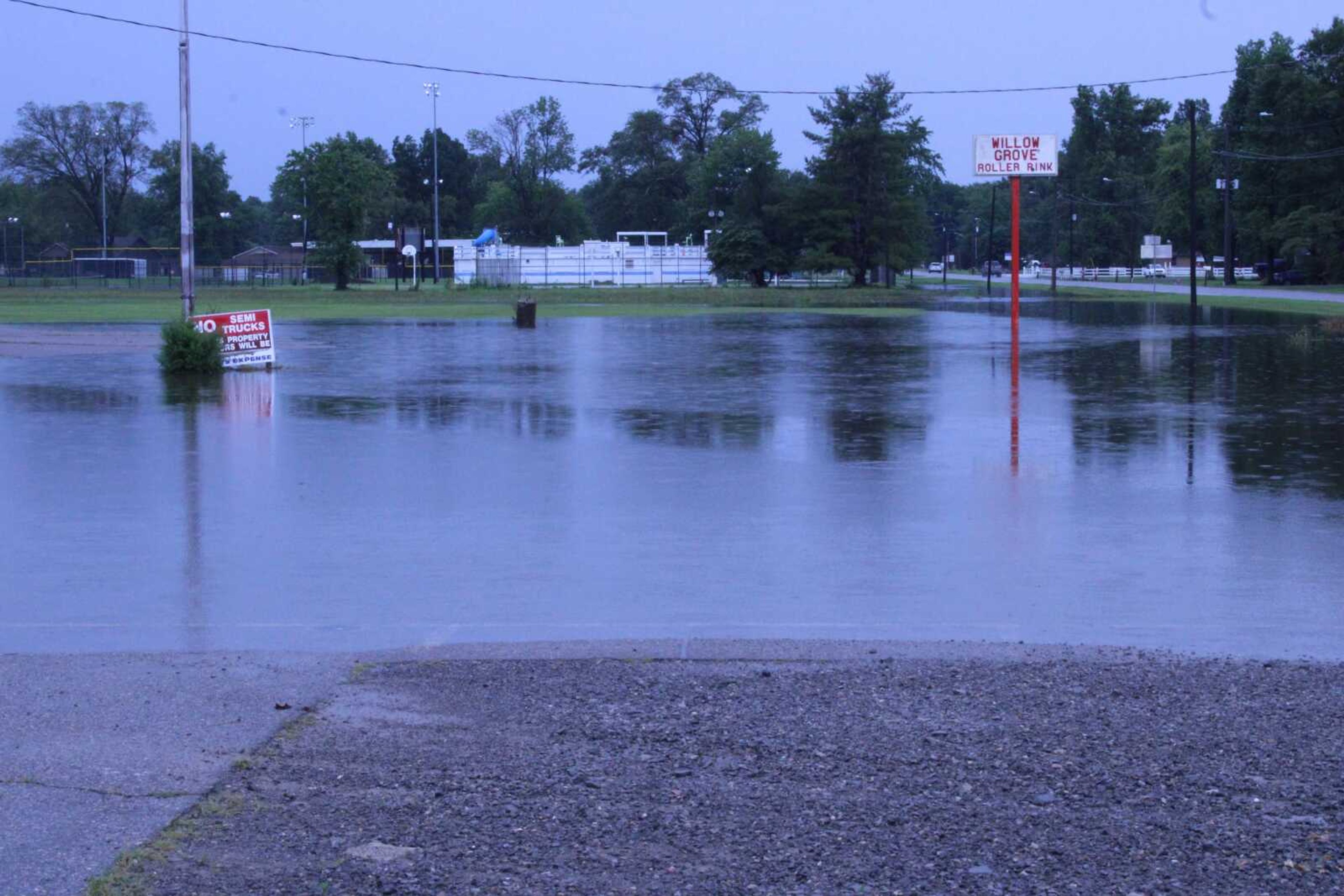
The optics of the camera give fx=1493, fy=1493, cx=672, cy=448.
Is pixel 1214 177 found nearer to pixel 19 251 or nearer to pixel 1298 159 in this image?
pixel 1298 159

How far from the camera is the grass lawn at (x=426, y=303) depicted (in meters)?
54.9

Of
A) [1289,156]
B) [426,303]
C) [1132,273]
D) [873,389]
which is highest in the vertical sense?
[1289,156]

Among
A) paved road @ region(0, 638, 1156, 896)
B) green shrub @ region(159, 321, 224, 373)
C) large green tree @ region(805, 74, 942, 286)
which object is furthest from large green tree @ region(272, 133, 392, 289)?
paved road @ region(0, 638, 1156, 896)

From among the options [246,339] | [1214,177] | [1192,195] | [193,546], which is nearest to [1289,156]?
[1214,177]

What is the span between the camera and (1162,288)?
85875 mm

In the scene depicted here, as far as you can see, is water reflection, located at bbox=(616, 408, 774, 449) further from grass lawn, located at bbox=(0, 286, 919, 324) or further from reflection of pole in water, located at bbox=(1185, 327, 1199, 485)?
grass lawn, located at bbox=(0, 286, 919, 324)

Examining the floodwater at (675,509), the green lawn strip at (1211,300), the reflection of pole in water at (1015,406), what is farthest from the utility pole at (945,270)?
the floodwater at (675,509)

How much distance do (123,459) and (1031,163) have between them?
11437 millimetres

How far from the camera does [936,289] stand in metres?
86.7

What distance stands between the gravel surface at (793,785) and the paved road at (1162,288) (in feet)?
186

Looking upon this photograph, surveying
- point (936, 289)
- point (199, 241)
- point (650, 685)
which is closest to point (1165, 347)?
point (650, 685)

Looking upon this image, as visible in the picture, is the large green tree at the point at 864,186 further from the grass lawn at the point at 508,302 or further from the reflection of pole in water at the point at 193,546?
the reflection of pole in water at the point at 193,546

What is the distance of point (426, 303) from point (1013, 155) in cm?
5256

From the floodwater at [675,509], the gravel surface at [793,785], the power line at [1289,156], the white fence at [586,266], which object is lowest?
the gravel surface at [793,785]
